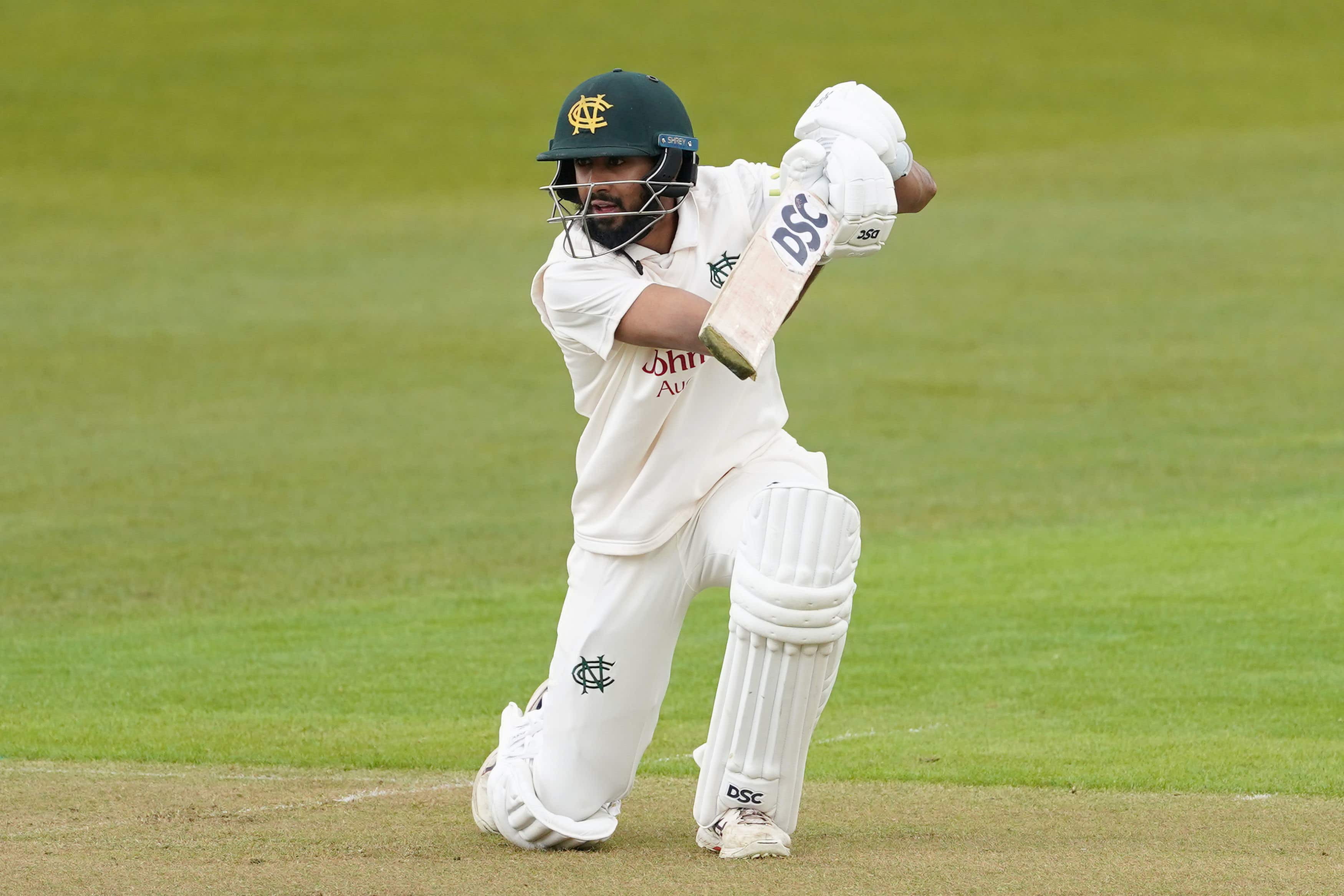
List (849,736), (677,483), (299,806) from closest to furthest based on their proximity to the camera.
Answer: (677,483)
(299,806)
(849,736)

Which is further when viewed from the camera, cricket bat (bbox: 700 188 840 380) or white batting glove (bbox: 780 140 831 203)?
white batting glove (bbox: 780 140 831 203)

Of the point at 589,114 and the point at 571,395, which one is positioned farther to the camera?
the point at 571,395

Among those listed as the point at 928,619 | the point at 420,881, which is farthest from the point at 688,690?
the point at 420,881

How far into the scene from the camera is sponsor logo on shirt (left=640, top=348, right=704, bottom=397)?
183 inches

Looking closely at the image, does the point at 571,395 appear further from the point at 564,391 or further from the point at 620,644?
the point at 620,644

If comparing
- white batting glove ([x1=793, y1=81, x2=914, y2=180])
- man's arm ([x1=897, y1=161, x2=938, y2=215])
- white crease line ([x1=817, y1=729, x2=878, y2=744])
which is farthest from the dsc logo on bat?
white crease line ([x1=817, y1=729, x2=878, y2=744])

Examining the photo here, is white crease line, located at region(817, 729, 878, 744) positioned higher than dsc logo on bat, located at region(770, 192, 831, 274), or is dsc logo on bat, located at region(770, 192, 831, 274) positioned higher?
dsc logo on bat, located at region(770, 192, 831, 274)

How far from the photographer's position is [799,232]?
14.6 ft

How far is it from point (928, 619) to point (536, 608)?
1.91m

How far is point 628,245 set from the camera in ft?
15.3

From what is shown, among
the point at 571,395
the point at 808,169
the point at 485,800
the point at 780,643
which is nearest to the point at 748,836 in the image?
the point at 780,643

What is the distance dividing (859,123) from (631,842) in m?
2.03

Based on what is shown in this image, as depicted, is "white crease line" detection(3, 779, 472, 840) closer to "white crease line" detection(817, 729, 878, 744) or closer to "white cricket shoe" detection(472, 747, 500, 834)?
"white cricket shoe" detection(472, 747, 500, 834)

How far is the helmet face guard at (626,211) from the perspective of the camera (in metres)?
4.61
